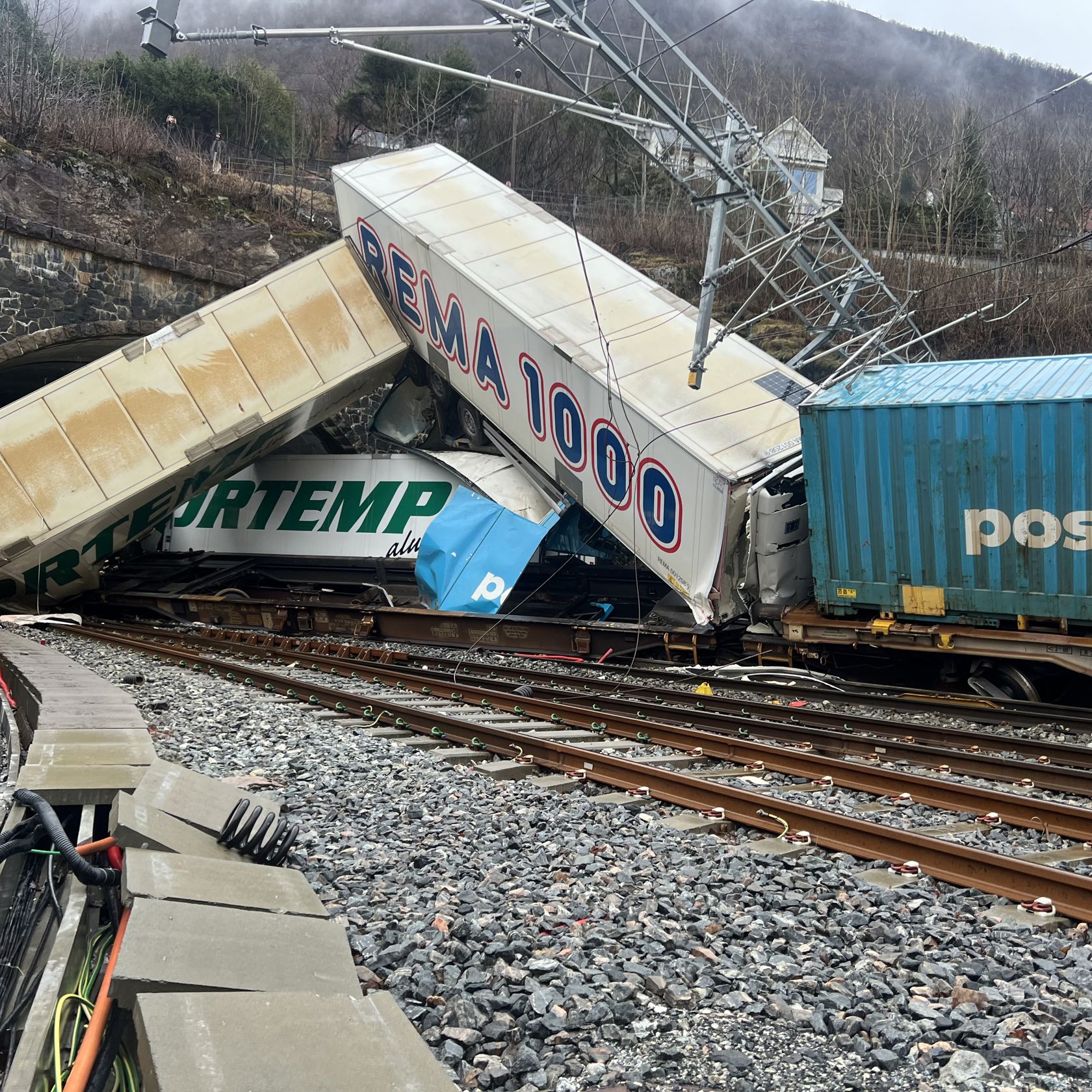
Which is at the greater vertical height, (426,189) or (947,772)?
(426,189)

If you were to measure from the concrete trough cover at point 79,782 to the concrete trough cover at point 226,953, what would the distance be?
1.39 meters

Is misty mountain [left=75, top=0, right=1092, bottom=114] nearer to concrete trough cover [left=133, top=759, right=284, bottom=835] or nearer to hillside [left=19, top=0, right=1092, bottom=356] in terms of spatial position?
hillside [left=19, top=0, right=1092, bottom=356]

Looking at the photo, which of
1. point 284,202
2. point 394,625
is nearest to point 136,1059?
point 394,625

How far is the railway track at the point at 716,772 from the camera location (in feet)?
16.9

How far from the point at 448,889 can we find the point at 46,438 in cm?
1406

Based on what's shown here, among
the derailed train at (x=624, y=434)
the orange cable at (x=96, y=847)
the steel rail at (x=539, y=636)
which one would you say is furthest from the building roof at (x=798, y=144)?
the orange cable at (x=96, y=847)

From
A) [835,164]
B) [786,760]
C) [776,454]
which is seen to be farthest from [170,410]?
[835,164]

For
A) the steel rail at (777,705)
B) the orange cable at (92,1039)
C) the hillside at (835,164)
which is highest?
the hillside at (835,164)

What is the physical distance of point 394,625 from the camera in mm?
16031

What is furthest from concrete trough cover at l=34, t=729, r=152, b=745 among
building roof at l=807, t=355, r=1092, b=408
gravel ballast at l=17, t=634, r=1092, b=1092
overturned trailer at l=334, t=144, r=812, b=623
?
building roof at l=807, t=355, r=1092, b=408

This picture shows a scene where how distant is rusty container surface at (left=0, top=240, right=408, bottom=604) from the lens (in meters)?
16.0

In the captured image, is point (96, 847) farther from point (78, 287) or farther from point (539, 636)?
point (78, 287)

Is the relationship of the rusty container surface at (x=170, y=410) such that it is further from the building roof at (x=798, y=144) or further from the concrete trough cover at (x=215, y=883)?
the building roof at (x=798, y=144)

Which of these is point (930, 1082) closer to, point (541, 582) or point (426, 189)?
point (541, 582)
